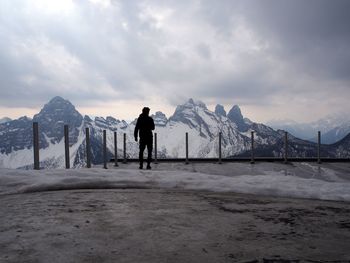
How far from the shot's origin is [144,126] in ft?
39.7

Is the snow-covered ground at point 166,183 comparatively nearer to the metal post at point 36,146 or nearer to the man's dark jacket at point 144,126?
the metal post at point 36,146

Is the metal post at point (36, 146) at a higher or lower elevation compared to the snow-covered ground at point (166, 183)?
higher

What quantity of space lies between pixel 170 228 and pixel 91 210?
126 cm

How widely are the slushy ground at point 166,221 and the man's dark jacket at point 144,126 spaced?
4.71 metres

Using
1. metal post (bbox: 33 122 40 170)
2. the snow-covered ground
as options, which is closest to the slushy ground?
the snow-covered ground

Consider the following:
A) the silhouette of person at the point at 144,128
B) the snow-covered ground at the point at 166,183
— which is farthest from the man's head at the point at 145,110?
the snow-covered ground at the point at 166,183

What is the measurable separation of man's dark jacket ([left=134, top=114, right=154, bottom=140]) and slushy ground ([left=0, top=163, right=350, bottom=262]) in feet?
15.5

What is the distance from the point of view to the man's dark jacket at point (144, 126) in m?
12.0

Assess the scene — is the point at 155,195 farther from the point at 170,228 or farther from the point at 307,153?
the point at 307,153

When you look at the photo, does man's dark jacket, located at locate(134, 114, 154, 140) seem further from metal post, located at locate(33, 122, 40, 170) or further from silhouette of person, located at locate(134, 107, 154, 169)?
metal post, located at locate(33, 122, 40, 170)

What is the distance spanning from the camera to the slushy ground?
3020mm

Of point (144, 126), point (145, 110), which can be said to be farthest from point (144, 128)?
point (145, 110)

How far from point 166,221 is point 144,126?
817 centimetres

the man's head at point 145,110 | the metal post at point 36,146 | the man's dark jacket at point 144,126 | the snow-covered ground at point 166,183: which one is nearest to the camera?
the snow-covered ground at point 166,183
